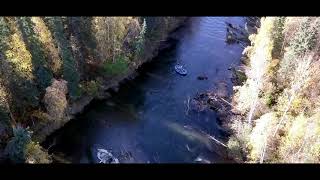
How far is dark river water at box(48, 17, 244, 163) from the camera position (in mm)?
22297

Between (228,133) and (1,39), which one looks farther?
(228,133)

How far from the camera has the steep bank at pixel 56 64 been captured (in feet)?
69.5

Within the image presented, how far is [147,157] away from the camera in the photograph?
2189cm

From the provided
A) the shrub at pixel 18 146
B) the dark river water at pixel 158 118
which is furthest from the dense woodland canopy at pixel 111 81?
the dark river water at pixel 158 118

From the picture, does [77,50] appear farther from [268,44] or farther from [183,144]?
[268,44]

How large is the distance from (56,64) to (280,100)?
12548 millimetres

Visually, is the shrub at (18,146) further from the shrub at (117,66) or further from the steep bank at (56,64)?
the shrub at (117,66)

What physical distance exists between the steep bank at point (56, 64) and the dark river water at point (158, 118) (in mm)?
1133

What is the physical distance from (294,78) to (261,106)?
2.32 meters

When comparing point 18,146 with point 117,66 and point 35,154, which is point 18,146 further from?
point 117,66

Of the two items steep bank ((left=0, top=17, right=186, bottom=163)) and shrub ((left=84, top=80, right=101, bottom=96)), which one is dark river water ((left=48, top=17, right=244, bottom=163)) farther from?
steep bank ((left=0, top=17, right=186, bottom=163))

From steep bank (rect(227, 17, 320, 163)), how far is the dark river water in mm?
1870
